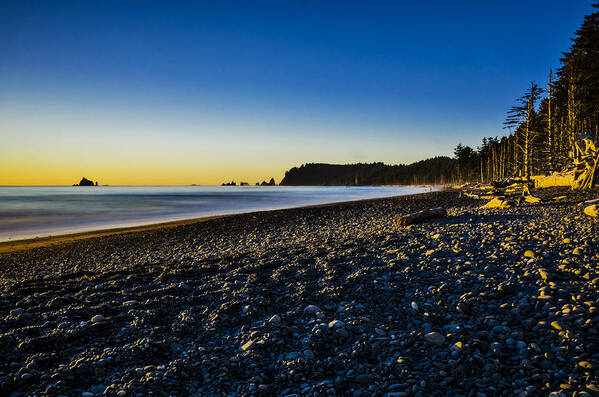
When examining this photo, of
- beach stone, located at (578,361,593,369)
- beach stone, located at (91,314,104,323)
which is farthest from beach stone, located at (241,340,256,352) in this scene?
beach stone, located at (578,361,593,369)

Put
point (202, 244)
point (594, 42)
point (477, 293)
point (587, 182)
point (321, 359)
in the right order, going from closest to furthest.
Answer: point (321, 359), point (477, 293), point (202, 244), point (587, 182), point (594, 42)

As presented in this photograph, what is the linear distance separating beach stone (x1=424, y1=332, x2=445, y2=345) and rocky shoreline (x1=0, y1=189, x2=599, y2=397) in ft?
0.24

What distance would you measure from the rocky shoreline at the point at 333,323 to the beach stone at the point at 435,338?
72 mm

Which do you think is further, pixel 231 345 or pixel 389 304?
pixel 389 304

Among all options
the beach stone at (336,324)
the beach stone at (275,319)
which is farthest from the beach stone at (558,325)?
the beach stone at (275,319)

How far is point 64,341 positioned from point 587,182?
2941 centimetres

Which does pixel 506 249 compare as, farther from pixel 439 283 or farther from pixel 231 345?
pixel 231 345

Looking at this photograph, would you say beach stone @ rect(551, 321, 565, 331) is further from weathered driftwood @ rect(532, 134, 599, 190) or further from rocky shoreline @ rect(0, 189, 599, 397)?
weathered driftwood @ rect(532, 134, 599, 190)

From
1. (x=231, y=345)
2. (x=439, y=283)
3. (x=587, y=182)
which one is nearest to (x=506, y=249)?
(x=439, y=283)

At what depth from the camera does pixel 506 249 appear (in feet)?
24.6

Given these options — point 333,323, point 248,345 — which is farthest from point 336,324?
point 248,345

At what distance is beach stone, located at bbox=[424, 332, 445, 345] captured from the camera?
409 centimetres

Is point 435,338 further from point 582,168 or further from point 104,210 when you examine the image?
point 104,210

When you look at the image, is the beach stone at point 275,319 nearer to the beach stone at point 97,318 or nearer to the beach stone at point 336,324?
the beach stone at point 336,324
